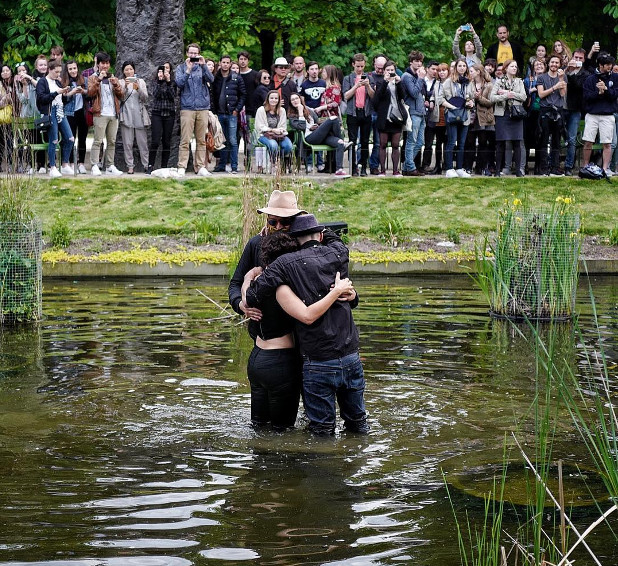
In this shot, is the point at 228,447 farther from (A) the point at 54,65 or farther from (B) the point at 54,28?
(B) the point at 54,28

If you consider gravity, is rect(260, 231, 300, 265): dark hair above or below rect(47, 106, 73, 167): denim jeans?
below

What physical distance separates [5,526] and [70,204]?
1422cm

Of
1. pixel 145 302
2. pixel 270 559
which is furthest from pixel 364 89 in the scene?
pixel 270 559

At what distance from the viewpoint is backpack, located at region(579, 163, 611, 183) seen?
2220cm

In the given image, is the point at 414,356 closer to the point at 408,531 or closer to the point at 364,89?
the point at 408,531

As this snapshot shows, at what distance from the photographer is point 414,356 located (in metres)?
12.2

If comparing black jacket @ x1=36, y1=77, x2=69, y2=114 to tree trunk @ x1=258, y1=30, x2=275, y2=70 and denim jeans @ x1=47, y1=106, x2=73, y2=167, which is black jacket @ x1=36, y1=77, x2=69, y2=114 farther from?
tree trunk @ x1=258, y1=30, x2=275, y2=70

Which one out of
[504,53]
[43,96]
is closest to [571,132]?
[504,53]

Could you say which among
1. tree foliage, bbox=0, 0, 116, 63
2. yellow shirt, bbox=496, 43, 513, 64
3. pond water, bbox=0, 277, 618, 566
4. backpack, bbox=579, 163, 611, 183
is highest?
tree foliage, bbox=0, 0, 116, 63

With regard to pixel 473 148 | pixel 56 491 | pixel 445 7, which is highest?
pixel 445 7

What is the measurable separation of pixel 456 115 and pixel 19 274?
33.7 feet

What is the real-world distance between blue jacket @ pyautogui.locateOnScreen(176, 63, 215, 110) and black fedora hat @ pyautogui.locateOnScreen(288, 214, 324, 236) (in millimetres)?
13497

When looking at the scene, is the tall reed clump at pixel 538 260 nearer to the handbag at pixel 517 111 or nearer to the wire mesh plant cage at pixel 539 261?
the wire mesh plant cage at pixel 539 261

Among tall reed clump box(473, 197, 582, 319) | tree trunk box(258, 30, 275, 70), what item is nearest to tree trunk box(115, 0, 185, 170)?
tree trunk box(258, 30, 275, 70)
